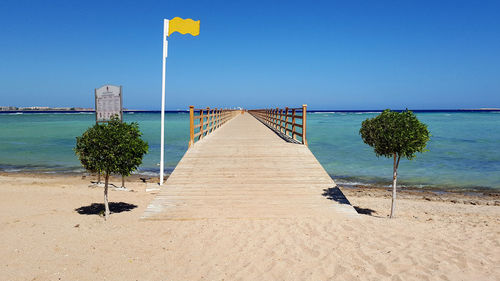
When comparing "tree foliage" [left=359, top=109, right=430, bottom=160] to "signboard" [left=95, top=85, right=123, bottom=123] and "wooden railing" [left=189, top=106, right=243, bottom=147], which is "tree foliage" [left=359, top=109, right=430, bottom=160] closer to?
"wooden railing" [left=189, top=106, right=243, bottom=147]

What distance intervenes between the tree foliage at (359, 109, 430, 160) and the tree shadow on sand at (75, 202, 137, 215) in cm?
645

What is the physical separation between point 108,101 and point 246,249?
672cm

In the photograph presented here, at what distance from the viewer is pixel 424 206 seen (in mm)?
10203

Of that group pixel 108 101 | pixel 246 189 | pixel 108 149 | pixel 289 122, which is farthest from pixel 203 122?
pixel 108 149

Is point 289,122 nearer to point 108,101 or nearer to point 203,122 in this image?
point 203,122

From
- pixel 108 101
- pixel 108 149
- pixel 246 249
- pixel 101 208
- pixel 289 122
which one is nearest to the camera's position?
pixel 246 249

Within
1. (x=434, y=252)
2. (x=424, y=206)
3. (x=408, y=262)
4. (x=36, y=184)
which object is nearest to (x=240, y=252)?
(x=408, y=262)

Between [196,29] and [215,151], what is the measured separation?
3641 mm

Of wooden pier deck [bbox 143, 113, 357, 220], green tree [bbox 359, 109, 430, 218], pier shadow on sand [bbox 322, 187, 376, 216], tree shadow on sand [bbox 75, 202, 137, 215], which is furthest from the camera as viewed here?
tree shadow on sand [bbox 75, 202, 137, 215]

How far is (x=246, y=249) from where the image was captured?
4.93m

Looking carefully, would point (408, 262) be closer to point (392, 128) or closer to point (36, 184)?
point (392, 128)

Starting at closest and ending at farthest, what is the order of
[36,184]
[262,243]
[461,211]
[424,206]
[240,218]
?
[262,243], [240,218], [461,211], [424,206], [36,184]

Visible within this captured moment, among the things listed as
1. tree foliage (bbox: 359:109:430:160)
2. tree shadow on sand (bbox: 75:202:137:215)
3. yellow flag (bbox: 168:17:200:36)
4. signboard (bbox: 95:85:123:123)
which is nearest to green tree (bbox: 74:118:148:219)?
tree shadow on sand (bbox: 75:202:137:215)

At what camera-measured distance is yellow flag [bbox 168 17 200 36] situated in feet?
31.3
